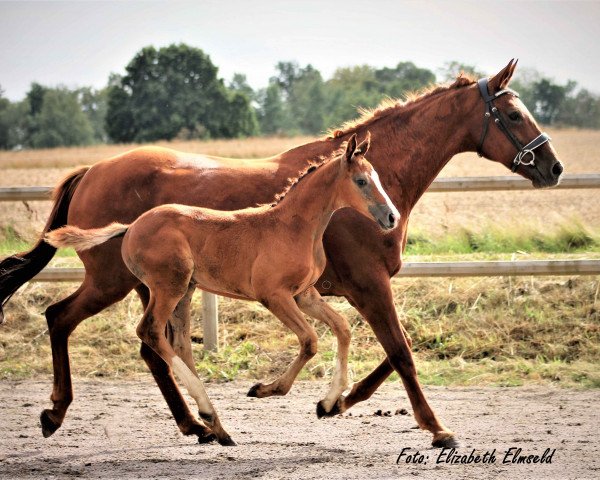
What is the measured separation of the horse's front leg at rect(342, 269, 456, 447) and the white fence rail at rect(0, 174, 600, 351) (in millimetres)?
2130

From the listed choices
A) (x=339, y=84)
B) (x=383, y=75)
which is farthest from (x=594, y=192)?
Result: (x=339, y=84)

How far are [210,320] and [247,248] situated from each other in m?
2.85

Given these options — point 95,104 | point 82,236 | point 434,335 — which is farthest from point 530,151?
point 95,104

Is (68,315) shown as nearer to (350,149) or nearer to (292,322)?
(292,322)

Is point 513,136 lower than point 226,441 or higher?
higher

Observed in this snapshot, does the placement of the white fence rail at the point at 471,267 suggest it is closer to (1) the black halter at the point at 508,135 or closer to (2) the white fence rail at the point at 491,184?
(2) the white fence rail at the point at 491,184

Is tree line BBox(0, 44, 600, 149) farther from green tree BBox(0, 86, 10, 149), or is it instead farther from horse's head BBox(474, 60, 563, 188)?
horse's head BBox(474, 60, 563, 188)

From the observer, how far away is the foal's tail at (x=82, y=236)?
4.97m

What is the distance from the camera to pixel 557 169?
17.3ft

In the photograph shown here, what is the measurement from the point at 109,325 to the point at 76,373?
78 cm

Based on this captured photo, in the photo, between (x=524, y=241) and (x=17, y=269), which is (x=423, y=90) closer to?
(x=17, y=269)

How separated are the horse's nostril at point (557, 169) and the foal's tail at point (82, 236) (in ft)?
8.12

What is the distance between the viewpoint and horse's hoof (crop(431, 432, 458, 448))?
189 inches

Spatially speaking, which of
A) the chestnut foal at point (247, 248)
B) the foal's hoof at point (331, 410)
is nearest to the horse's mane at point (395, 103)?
the chestnut foal at point (247, 248)
